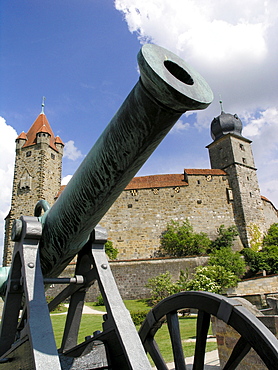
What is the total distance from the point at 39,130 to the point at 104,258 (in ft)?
96.4

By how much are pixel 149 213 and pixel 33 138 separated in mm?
13381

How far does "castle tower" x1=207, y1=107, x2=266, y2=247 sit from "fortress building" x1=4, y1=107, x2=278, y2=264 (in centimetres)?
9

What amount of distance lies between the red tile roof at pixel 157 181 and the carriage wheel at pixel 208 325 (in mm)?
27950

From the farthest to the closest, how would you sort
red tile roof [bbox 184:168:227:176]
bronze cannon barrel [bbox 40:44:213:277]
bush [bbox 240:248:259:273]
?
red tile roof [bbox 184:168:227:176] < bush [bbox 240:248:259:273] < bronze cannon barrel [bbox 40:44:213:277]

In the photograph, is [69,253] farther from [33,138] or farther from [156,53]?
[33,138]

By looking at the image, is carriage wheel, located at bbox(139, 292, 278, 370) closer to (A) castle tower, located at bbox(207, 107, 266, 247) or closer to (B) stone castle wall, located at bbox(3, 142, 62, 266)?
(B) stone castle wall, located at bbox(3, 142, 62, 266)

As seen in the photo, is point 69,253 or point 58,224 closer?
point 58,224

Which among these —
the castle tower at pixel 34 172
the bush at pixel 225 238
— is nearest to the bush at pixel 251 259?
the bush at pixel 225 238

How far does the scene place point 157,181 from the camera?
105ft

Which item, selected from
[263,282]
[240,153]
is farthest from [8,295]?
[240,153]

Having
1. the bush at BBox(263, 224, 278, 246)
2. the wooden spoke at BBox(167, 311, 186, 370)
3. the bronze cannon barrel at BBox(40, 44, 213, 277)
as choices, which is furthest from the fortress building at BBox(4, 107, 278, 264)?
the bronze cannon barrel at BBox(40, 44, 213, 277)

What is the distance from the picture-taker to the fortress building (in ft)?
93.0

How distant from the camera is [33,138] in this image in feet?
98.9

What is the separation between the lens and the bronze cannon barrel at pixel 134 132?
1.44 metres
